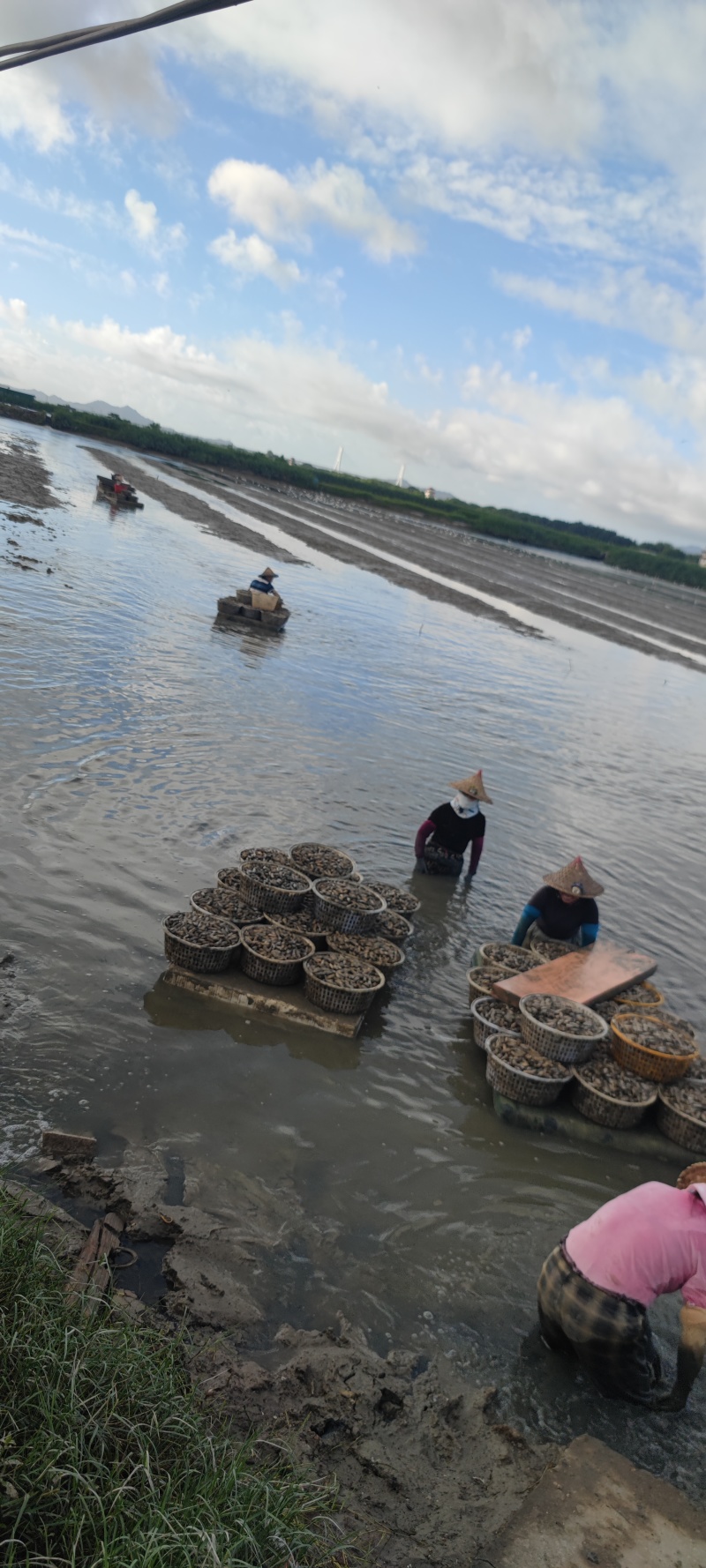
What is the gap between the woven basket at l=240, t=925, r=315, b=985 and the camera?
7.05m

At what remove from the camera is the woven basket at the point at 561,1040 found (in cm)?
662

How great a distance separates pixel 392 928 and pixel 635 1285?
443cm

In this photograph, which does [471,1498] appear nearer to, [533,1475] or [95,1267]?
[533,1475]

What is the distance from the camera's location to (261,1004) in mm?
6938

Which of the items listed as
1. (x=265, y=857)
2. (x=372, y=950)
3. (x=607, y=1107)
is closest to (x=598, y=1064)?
(x=607, y=1107)

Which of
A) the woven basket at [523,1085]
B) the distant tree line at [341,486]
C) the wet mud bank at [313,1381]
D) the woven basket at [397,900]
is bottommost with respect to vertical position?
the wet mud bank at [313,1381]

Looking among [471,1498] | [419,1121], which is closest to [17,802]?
[419,1121]

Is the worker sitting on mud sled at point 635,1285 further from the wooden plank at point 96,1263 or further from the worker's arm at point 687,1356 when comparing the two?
the wooden plank at point 96,1263

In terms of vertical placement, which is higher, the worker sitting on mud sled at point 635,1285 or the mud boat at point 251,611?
the mud boat at point 251,611

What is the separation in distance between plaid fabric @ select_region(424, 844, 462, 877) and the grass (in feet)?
23.4

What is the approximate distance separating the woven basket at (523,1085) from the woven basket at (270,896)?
7.50 ft

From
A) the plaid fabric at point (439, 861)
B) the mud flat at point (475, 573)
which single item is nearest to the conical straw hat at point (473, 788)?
the plaid fabric at point (439, 861)

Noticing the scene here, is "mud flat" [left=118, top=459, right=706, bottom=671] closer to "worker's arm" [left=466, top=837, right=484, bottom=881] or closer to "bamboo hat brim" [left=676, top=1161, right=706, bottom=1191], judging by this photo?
"worker's arm" [left=466, top=837, right=484, bottom=881]

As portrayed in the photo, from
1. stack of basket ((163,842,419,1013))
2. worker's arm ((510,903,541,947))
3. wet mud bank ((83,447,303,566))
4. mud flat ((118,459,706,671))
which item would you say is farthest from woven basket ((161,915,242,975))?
wet mud bank ((83,447,303,566))
